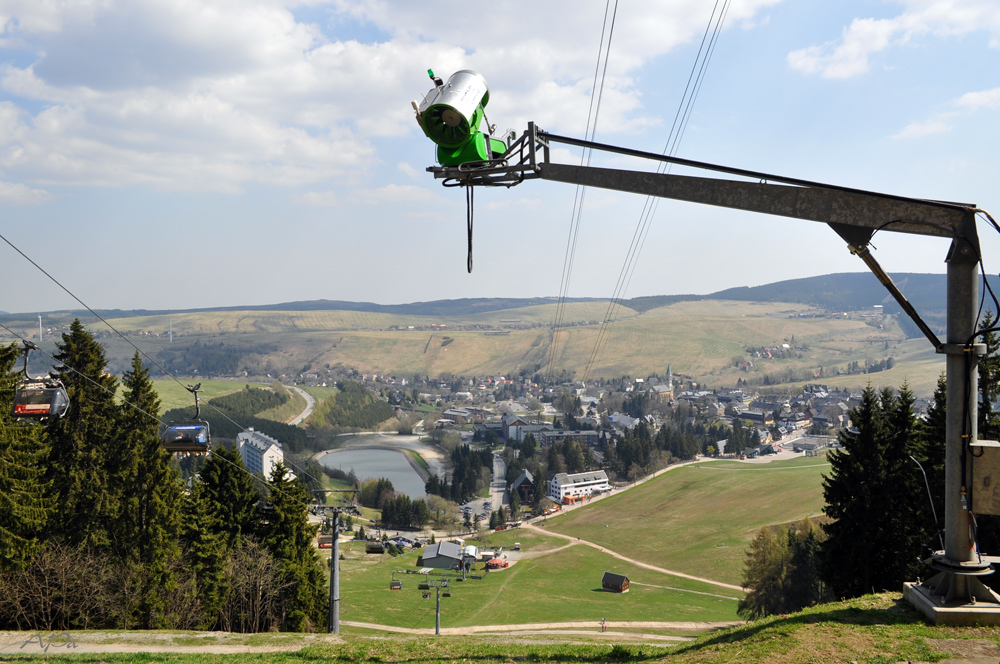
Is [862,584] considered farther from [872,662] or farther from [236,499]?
[236,499]

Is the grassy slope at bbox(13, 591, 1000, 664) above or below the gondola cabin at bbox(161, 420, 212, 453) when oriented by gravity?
below

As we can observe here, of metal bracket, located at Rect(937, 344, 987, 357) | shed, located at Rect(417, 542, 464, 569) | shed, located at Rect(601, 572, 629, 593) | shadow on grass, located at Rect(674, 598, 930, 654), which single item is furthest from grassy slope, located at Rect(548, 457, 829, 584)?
metal bracket, located at Rect(937, 344, 987, 357)

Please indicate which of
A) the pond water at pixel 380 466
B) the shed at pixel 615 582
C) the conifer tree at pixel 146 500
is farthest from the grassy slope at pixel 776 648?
the pond water at pixel 380 466

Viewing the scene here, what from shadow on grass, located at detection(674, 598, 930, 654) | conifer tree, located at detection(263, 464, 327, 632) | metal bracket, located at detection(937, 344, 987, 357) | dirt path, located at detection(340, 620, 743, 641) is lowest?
dirt path, located at detection(340, 620, 743, 641)

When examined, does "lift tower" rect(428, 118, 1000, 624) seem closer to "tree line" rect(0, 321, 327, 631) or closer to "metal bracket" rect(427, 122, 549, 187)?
"metal bracket" rect(427, 122, 549, 187)

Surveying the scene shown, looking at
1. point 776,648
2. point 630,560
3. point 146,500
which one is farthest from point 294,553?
→ point 630,560

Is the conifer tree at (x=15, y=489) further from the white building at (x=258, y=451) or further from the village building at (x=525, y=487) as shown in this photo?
the white building at (x=258, y=451)
